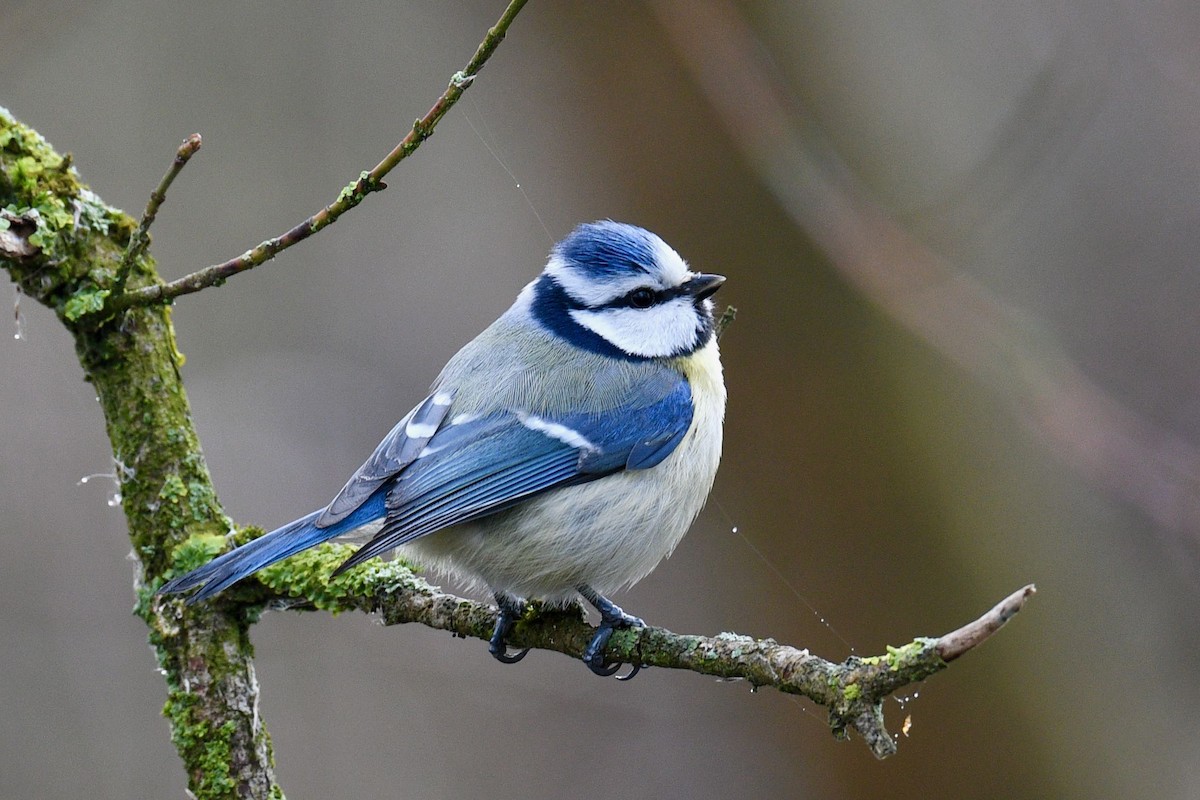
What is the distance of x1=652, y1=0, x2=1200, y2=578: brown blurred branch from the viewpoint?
3461 mm

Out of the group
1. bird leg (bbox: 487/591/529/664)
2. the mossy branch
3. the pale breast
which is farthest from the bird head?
the mossy branch

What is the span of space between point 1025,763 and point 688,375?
213cm

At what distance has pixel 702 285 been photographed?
2797mm

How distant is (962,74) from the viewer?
417cm

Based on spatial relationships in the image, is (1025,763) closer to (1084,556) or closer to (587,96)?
(1084,556)

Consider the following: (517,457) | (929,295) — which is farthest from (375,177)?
(929,295)

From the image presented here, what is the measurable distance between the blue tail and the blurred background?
6.15 ft

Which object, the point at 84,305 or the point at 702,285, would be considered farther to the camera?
the point at 702,285

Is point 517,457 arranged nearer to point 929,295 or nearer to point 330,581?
point 330,581

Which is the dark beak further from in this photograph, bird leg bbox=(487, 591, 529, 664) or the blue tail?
the blue tail

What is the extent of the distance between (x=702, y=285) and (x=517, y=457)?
0.67 m

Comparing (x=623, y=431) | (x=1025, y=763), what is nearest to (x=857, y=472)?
(x=1025, y=763)

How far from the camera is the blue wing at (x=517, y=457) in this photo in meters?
2.42

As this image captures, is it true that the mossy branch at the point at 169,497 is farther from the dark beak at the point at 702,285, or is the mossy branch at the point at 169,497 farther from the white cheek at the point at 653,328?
the dark beak at the point at 702,285
